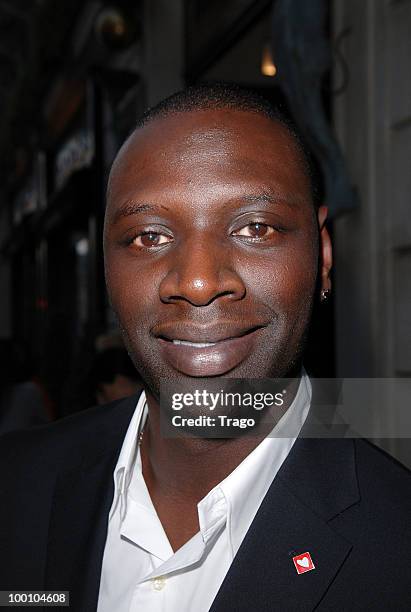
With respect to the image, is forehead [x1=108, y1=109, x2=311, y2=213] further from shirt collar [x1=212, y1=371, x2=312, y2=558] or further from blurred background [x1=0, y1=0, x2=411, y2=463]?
blurred background [x1=0, y1=0, x2=411, y2=463]

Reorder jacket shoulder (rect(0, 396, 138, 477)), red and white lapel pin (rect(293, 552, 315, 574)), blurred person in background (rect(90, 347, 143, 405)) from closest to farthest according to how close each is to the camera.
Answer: red and white lapel pin (rect(293, 552, 315, 574))
jacket shoulder (rect(0, 396, 138, 477))
blurred person in background (rect(90, 347, 143, 405))

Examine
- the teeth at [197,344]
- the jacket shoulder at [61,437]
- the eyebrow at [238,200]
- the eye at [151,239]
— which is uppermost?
the eyebrow at [238,200]

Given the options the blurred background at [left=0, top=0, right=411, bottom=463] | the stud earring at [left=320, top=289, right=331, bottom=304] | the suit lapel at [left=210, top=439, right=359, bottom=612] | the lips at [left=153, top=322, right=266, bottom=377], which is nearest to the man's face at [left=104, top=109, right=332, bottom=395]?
the lips at [left=153, top=322, right=266, bottom=377]

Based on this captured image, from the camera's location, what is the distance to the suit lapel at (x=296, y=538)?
1.14m

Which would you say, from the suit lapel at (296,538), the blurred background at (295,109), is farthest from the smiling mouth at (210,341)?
the blurred background at (295,109)

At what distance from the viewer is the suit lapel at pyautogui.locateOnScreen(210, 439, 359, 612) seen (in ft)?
3.75

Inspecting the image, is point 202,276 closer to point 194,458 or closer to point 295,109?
point 194,458

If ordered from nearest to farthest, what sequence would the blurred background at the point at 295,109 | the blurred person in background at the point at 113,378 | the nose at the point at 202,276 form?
the nose at the point at 202,276, the blurred person in background at the point at 113,378, the blurred background at the point at 295,109

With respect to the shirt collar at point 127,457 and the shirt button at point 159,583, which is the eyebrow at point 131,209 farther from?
the shirt button at point 159,583

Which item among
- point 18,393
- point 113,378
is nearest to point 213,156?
point 113,378

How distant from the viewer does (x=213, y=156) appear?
3.76 ft

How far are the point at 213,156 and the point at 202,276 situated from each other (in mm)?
231

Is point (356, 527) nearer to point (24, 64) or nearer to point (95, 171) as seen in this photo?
point (95, 171)

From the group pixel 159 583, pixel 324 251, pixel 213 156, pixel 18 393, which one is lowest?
pixel 159 583
